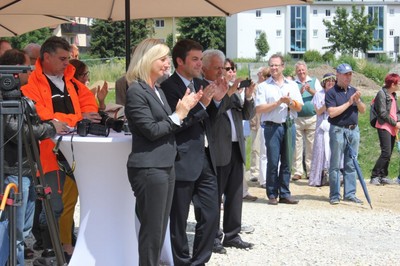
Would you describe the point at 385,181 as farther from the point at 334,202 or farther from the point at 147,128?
the point at 147,128

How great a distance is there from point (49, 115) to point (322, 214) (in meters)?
4.41

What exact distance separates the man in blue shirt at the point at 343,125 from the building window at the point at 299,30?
9828 centimetres

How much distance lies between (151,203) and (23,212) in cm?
94

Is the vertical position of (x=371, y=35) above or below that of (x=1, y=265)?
above

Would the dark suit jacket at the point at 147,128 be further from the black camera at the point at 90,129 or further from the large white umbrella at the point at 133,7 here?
the large white umbrella at the point at 133,7

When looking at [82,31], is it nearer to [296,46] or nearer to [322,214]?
[296,46]

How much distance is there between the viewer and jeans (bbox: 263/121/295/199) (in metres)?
9.02

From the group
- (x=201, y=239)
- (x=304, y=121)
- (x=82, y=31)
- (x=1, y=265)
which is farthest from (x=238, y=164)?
(x=82, y=31)

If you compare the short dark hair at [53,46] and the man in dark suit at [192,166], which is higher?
the short dark hair at [53,46]

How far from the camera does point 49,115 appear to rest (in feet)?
18.2

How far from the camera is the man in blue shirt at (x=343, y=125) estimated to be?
9.20 m

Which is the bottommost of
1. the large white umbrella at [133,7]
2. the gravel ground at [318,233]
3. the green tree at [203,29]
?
the gravel ground at [318,233]

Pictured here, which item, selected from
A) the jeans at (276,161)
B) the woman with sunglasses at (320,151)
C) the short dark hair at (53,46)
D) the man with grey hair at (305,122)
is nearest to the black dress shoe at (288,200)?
the jeans at (276,161)

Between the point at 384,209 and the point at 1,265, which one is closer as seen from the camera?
the point at 1,265
